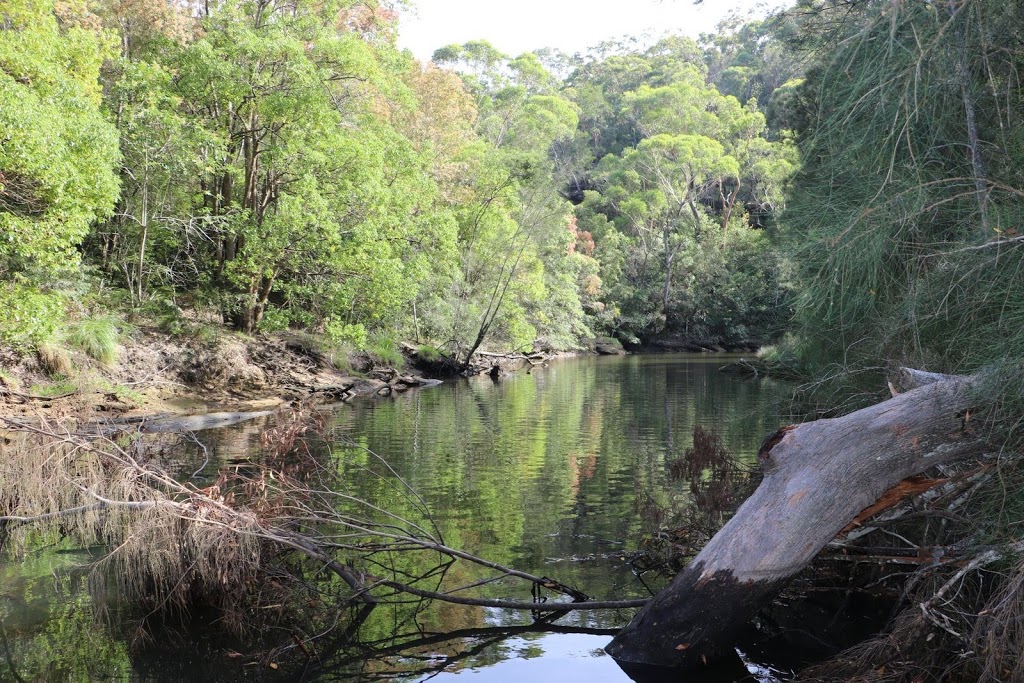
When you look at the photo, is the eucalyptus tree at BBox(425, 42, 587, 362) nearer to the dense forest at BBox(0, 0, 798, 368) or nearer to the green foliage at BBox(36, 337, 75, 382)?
the dense forest at BBox(0, 0, 798, 368)

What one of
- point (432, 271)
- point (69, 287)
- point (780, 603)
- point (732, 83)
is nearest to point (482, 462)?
point (780, 603)

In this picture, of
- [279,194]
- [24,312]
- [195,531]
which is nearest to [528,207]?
[279,194]

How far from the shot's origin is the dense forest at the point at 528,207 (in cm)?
631

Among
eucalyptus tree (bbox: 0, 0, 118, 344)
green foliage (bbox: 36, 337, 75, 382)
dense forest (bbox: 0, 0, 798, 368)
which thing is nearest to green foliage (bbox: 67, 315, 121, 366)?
dense forest (bbox: 0, 0, 798, 368)

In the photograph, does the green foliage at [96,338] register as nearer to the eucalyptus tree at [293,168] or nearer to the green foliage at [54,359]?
the green foliage at [54,359]

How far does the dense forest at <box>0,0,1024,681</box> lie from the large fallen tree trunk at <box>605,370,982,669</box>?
12.0 inches

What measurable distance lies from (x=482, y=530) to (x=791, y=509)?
13.5ft

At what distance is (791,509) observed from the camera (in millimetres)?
5328

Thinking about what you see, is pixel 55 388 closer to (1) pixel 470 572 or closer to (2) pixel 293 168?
(2) pixel 293 168

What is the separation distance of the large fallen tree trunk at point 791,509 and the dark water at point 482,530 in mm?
425

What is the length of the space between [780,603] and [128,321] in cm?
1707

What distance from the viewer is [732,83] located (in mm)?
67312

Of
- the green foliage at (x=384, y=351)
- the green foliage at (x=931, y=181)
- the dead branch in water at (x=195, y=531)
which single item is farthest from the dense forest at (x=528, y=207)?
the dead branch in water at (x=195, y=531)

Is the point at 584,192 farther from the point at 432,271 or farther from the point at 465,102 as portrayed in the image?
the point at 432,271
